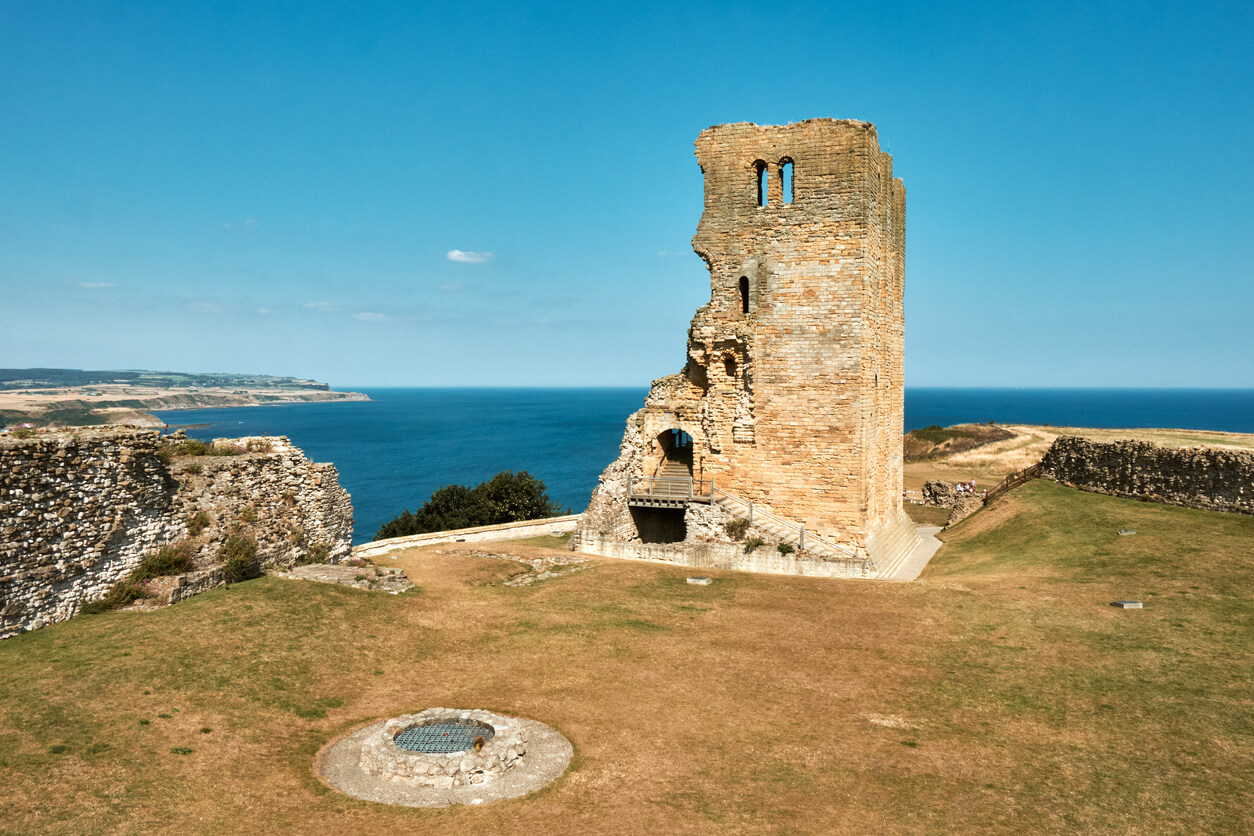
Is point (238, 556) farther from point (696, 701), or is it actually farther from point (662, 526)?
point (662, 526)

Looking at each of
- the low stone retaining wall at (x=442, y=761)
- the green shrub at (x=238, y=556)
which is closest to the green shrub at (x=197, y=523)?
the green shrub at (x=238, y=556)

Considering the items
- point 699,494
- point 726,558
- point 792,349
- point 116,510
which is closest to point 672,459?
point 699,494

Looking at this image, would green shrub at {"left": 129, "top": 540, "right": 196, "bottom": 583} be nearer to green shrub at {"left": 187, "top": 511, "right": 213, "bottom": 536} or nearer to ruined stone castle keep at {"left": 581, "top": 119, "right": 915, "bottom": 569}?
green shrub at {"left": 187, "top": 511, "right": 213, "bottom": 536}

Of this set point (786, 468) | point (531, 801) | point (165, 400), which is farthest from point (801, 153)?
point (165, 400)

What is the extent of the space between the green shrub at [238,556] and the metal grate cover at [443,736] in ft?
22.4

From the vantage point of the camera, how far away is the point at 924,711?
10.7m

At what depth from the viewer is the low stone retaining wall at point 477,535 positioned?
2322cm

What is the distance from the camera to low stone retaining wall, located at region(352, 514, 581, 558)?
23.2m

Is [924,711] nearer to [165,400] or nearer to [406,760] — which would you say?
[406,760]

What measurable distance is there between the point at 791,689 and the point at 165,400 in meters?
222

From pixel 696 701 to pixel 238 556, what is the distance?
30.3 feet

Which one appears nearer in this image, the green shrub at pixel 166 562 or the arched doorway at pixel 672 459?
the green shrub at pixel 166 562

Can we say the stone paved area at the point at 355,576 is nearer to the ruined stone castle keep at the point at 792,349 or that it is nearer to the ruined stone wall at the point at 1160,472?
the ruined stone castle keep at the point at 792,349

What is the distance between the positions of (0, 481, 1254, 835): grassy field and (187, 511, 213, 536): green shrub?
135cm
